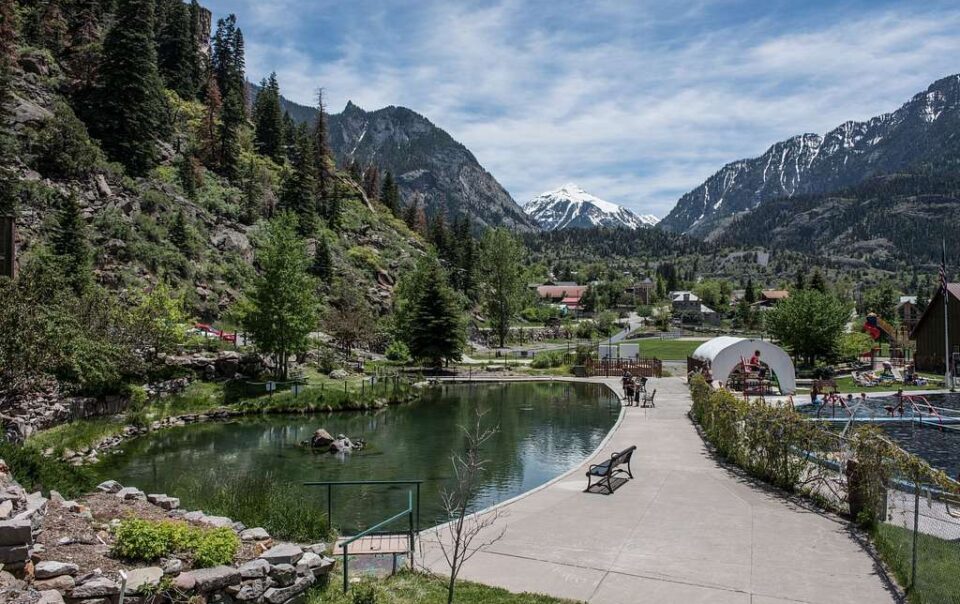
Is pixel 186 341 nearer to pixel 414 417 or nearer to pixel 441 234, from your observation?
pixel 414 417

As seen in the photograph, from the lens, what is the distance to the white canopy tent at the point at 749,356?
35.7m

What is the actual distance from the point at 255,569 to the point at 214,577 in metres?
0.54

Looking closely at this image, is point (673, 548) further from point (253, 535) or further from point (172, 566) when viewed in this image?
point (172, 566)

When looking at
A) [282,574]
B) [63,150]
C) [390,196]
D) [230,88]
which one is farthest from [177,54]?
[282,574]

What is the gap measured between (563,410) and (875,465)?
857 inches

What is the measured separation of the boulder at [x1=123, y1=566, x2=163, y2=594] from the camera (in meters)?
7.67

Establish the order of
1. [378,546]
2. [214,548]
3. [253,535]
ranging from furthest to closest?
[378,546], [253,535], [214,548]

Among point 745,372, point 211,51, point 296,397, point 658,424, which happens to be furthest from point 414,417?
point 211,51

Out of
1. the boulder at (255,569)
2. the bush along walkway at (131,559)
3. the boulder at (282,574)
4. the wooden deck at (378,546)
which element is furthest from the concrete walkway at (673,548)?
the boulder at (255,569)

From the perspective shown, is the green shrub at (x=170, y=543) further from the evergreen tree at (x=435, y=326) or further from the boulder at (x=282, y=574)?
the evergreen tree at (x=435, y=326)

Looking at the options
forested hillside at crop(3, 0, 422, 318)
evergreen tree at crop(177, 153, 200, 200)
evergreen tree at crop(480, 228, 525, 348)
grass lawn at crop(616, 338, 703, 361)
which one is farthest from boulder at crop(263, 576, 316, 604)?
evergreen tree at crop(480, 228, 525, 348)

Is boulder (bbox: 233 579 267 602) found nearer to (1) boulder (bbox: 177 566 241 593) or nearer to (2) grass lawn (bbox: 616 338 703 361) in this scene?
(1) boulder (bbox: 177 566 241 593)

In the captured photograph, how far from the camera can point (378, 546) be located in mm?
10867

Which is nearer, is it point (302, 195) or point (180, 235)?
point (180, 235)
